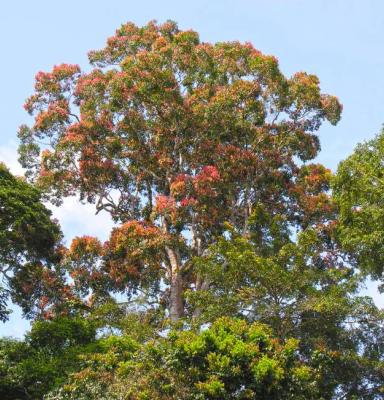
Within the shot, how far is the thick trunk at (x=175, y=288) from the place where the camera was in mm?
19714

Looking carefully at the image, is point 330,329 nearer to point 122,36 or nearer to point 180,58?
point 180,58

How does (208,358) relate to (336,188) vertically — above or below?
below

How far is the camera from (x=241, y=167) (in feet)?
67.4

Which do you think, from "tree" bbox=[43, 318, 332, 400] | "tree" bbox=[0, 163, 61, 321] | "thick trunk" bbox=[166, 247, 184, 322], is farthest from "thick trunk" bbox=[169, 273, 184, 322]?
"tree" bbox=[43, 318, 332, 400]

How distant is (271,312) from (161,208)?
5111 mm

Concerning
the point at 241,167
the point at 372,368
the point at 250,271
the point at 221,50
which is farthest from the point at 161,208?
the point at 372,368

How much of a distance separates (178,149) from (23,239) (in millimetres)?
6311

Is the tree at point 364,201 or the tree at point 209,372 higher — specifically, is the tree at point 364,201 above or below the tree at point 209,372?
above

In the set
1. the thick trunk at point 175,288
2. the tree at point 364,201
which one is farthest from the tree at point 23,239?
the tree at point 364,201

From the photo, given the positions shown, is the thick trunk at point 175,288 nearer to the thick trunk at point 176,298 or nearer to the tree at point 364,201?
the thick trunk at point 176,298

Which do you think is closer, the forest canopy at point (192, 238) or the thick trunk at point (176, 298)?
the forest canopy at point (192, 238)

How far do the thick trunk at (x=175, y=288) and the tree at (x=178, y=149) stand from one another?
4cm

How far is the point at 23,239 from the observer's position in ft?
57.0

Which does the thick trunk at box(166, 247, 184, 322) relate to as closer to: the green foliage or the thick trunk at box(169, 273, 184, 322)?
the thick trunk at box(169, 273, 184, 322)
